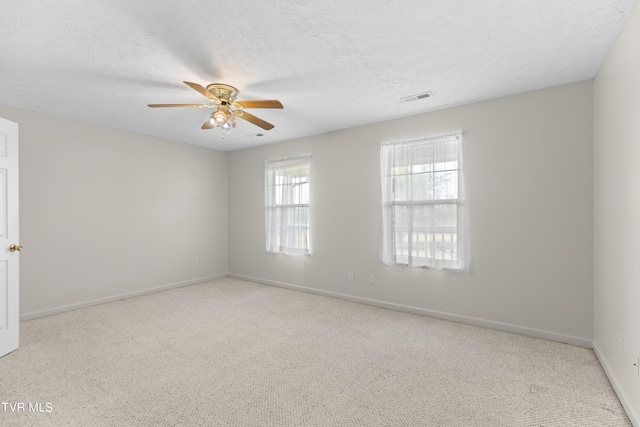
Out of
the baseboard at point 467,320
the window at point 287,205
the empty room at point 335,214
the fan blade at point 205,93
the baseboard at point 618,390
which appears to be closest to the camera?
the baseboard at point 618,390

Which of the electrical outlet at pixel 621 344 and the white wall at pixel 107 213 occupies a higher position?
the white wall at pixel 107 213

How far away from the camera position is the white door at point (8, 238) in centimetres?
281

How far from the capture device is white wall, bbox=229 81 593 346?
301 centimetres

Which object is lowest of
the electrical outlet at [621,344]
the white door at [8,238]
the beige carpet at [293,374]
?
the beige carpet at [293,374]

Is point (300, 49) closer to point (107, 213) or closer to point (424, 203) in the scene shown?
point (424, 203)

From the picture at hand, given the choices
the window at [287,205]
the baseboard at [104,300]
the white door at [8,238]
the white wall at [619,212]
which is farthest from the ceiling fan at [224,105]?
the baseboard at [104,300]

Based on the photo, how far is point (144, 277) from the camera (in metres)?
4.94

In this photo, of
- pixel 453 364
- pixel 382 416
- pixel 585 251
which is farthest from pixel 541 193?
pixel 382 416

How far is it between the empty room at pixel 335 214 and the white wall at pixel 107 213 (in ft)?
0.10

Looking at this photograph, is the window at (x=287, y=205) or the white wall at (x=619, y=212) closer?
the white wall at (x=619, y=212)

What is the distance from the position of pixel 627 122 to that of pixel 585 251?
4.52ft

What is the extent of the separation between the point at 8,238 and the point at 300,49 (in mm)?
3071

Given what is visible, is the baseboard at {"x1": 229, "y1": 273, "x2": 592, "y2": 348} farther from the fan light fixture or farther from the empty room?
the fan light fixture

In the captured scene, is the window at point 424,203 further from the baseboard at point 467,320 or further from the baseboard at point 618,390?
the baseboard at point 618,390
